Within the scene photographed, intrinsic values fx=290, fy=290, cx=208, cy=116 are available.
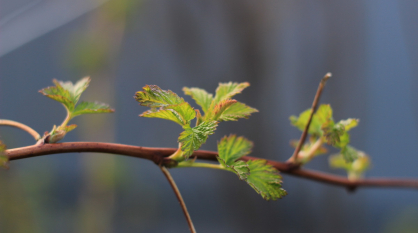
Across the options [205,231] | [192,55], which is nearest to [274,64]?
[192,55]

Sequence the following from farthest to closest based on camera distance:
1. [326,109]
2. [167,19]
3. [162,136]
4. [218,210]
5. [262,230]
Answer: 1. [218,210]
2. [162,136]
3. [167,19]
4. [262,230]
5. [326,109]

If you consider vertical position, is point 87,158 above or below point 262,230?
above

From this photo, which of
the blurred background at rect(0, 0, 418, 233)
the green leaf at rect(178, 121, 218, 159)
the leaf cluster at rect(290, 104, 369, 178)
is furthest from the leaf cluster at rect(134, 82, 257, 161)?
the blurred background at rect(0, 0, 418, 233)

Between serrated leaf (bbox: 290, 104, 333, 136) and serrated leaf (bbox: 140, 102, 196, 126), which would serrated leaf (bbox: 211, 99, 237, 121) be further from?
serrated leaf (bbox: 290, 104, 333, 136)

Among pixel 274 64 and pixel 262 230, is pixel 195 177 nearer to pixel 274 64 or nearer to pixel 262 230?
pixel 262 230

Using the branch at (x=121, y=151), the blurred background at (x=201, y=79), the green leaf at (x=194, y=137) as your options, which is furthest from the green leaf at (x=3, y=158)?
the blurred background at (x=201, y=79)

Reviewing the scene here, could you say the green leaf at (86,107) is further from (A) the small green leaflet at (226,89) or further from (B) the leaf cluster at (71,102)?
(A) the small green leaflet at (226,89)

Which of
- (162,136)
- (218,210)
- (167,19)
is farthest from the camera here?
(218,210)
